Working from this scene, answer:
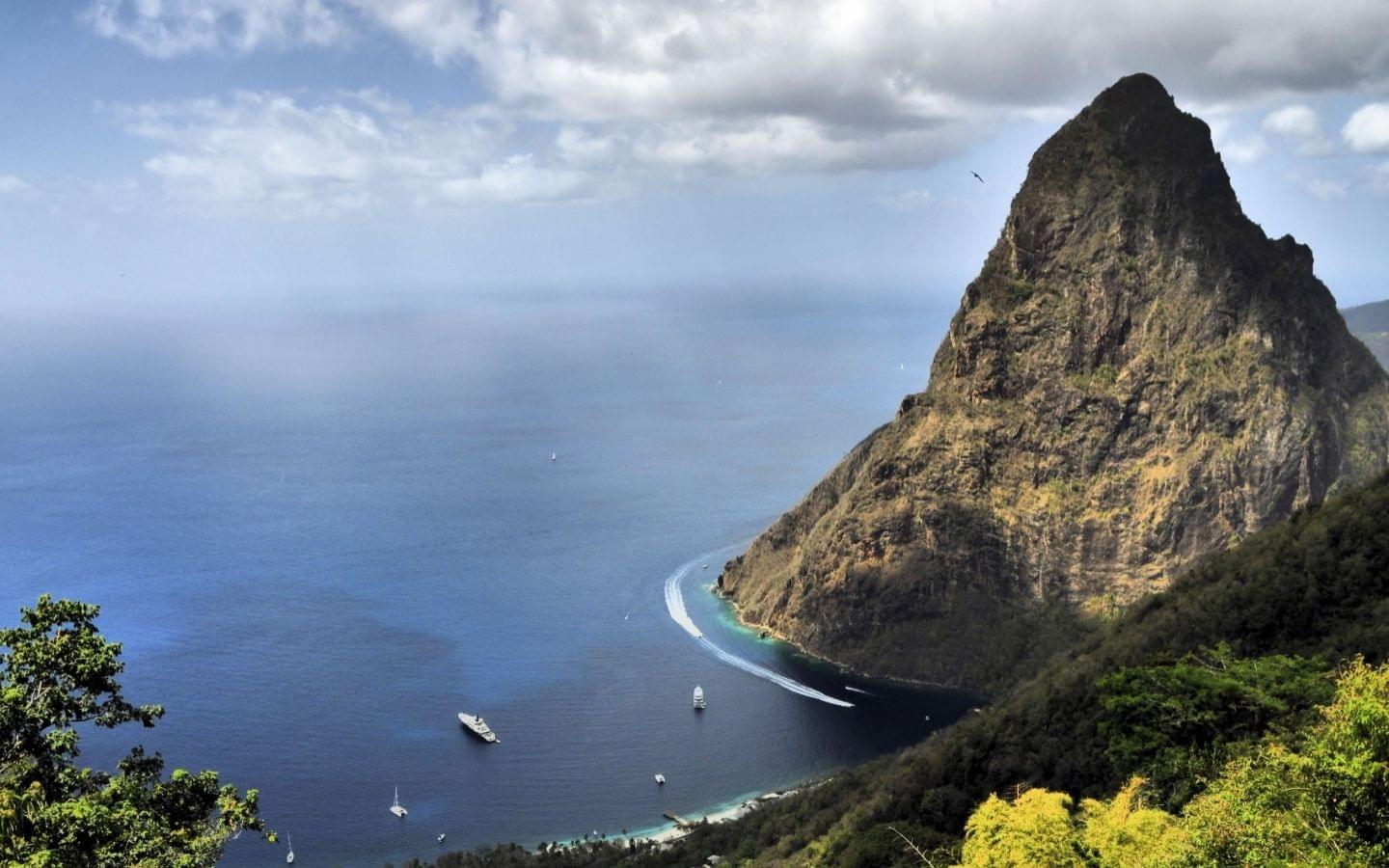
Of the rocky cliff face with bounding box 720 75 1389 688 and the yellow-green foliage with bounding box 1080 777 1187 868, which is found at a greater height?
the rocky cliff face with bounding box 720 75 1389 688

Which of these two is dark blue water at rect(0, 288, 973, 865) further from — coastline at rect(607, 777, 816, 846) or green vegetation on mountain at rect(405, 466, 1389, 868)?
green vegetation on mountain at rect(405, 466, 1389, 868)

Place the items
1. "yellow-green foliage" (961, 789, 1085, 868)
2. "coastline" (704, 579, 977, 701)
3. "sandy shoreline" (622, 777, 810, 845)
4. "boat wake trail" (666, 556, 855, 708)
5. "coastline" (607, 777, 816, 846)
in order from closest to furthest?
"yellow-green foliage" (961, 789, 1085, 868)
"coastline" (607, 777, 816, 846)
"sandy shoreline" (622, 777, 810, 845)
"boat wake trail" (666, 556, 855, 708)
"coastline" (704, 579, 977, 701)

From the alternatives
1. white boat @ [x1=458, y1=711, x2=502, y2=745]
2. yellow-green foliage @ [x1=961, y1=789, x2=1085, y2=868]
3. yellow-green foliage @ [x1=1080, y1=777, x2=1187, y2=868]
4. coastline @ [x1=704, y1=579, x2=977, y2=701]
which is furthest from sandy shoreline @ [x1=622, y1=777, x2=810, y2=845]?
yellow-green foliage @ [x1=1080, y1=777, x2=1187, y2=868]

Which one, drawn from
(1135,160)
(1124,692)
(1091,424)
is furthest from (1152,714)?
(1135,160)

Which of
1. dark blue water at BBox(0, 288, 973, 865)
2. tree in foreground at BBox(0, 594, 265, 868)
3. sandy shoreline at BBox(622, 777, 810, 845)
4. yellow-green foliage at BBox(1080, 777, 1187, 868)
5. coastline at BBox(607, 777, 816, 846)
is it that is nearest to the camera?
tree in foreground at BBox(0, 594, 265, 868)

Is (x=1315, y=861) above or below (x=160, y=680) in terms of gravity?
above

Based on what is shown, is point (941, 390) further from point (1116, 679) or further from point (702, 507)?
point (1116, 679)

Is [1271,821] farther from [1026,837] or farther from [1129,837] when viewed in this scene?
[1026,837]

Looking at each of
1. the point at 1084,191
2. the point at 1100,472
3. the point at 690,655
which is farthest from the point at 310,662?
the point at 1084,191
